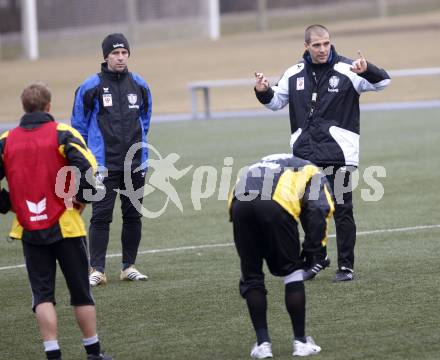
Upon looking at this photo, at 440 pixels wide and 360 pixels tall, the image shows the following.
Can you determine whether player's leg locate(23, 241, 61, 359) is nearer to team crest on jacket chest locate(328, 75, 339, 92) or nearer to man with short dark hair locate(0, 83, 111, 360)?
man with short dark hair locate(0, 83, 111, 360)

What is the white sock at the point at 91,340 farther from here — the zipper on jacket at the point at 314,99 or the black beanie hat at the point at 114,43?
the black beanie hat at the point at 114,43

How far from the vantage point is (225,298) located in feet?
26.6

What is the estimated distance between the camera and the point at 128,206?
9.02m

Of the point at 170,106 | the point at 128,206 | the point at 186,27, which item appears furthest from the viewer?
the point at 186,27

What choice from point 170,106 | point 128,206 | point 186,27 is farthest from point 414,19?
point 128,206

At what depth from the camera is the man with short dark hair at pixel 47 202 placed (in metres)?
6.16

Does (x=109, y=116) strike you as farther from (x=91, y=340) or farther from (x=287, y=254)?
(x=287, y=254)

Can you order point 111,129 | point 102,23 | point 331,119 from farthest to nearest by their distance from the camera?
point 102,23 → point 111,129 → point 331,119

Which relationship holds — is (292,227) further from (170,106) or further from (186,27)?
(186,27)

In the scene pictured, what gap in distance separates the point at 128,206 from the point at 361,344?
3.06 meters

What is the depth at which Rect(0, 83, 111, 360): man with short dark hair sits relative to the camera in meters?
6.16

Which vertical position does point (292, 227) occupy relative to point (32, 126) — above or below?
below

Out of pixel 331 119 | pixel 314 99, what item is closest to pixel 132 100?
pixel 314 99

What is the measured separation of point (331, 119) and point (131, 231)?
1.98m
